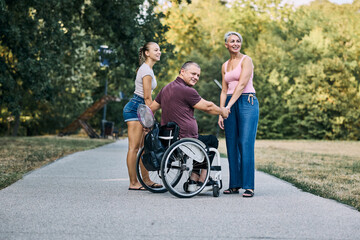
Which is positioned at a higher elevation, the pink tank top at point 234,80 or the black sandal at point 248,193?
the pink tank top at point 234,80

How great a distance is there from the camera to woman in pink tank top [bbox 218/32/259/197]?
6723 millimetres

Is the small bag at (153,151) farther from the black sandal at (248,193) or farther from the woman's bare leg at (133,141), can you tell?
the black sandal at (248,193)

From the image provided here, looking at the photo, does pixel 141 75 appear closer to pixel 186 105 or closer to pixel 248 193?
pixel 186 105

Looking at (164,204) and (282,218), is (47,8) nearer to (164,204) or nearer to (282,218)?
(164,204)

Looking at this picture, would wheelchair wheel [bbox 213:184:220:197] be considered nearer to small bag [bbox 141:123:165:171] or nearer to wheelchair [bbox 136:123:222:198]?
wheelchair [bbox 136:123:222:198]

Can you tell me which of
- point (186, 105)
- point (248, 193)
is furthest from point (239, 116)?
point (248, 193)

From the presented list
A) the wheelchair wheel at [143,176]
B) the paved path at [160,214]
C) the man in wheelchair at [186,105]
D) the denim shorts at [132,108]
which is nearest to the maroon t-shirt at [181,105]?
the man in wheelchair at [186,105]

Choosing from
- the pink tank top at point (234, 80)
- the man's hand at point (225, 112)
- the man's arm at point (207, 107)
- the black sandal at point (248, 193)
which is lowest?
the black sandal at point (248, 193)

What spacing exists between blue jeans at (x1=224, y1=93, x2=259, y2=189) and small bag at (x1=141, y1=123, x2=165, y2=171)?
1030 mm

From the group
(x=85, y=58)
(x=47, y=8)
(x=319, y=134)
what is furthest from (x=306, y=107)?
(x=47, y=8)

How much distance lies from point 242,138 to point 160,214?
6.38ft

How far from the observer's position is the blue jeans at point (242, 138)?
6762 millimetres

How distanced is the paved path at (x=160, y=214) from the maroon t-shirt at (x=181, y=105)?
84 centimetres

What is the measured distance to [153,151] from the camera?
20.9 feet
